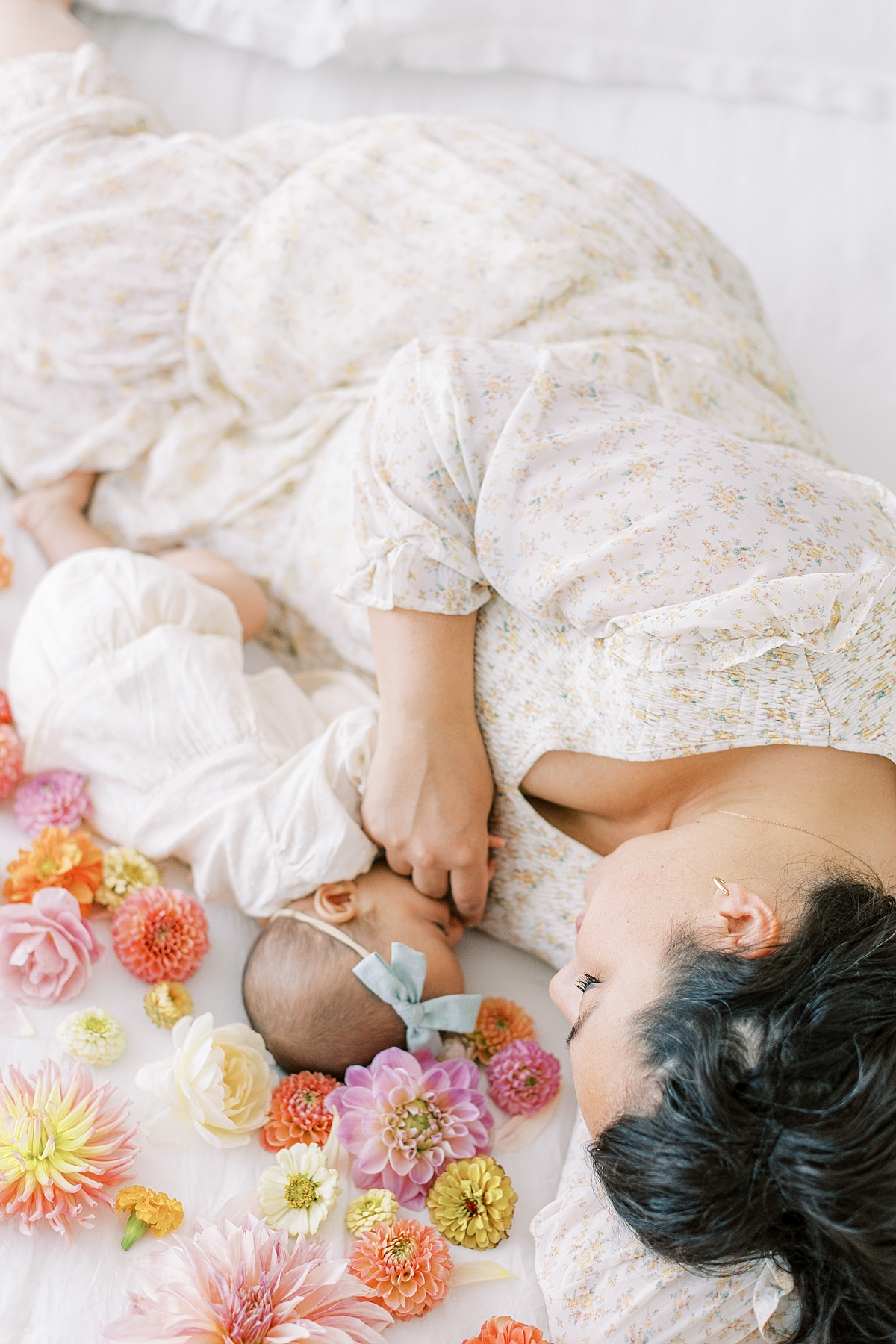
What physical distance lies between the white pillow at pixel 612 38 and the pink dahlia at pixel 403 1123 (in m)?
1.50

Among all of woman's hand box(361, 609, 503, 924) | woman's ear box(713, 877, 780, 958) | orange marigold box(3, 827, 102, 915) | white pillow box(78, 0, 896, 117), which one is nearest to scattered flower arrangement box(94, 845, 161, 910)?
orange marigold box(3, 827, 102, 915)

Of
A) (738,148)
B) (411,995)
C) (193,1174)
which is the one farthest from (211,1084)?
(738,148)

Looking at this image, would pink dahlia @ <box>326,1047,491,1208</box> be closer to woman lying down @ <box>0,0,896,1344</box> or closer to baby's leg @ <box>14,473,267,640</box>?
woman lying down @ <box>0,0,896,1344</box>

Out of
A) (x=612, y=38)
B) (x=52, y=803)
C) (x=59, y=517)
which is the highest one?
(x=612, y=38)

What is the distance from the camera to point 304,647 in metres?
1.34

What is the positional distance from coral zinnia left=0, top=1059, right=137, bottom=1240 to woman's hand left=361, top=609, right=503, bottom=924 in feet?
1.15

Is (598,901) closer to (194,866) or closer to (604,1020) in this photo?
(604,1020)

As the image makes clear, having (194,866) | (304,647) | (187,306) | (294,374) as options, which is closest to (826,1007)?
(194,866)

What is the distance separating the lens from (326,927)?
1.01 m

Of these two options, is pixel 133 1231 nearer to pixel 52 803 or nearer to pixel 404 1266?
pixel 404 1266

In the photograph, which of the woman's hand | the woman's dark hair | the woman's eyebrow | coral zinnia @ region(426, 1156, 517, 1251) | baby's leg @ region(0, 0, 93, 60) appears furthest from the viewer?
baby's leg @ region(0, 0, 93, 60)

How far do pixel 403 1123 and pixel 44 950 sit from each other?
1.22ft

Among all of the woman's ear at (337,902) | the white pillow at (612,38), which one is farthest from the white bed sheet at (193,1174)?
the white pillow at (612,38)

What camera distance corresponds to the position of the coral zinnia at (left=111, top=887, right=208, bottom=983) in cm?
102
